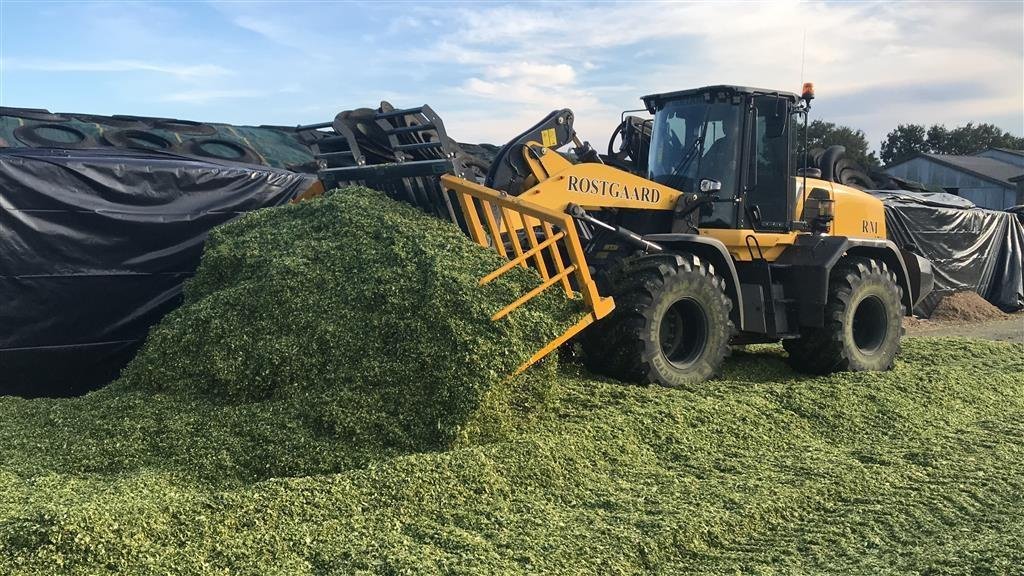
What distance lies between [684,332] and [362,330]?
267 cm

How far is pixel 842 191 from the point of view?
8.14 meters

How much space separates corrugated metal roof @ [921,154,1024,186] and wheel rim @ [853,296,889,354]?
36.5 metres

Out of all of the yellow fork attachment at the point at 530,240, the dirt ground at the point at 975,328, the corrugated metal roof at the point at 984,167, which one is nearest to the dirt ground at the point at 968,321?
the dirt ground at the point at 975,328

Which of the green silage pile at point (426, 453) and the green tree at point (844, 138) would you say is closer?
the green silage pile at point (426, 453)

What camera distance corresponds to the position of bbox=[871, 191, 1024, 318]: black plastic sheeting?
562 inches

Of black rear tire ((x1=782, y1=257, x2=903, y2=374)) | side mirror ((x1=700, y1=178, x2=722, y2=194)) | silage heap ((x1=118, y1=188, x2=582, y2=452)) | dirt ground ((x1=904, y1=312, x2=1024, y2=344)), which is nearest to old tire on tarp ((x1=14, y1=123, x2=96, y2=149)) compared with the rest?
silage heap ((x1=118, y1=188, x2=582, y2=452))

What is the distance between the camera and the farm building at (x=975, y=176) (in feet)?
126

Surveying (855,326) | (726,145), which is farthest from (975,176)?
(726,145)

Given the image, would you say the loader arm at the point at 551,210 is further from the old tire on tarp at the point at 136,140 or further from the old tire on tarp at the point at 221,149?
the old tire on tarp at the point at 136,140

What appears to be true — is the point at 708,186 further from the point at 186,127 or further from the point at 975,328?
the point at 975,328

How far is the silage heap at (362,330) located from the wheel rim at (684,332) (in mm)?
1322

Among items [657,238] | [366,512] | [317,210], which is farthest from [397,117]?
[366,512]

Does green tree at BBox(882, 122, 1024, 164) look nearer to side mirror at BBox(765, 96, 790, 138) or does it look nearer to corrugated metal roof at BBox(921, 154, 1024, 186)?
corrugated metal roof at BBox(921, 154, 1024, 186)

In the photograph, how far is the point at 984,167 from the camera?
4178cm
